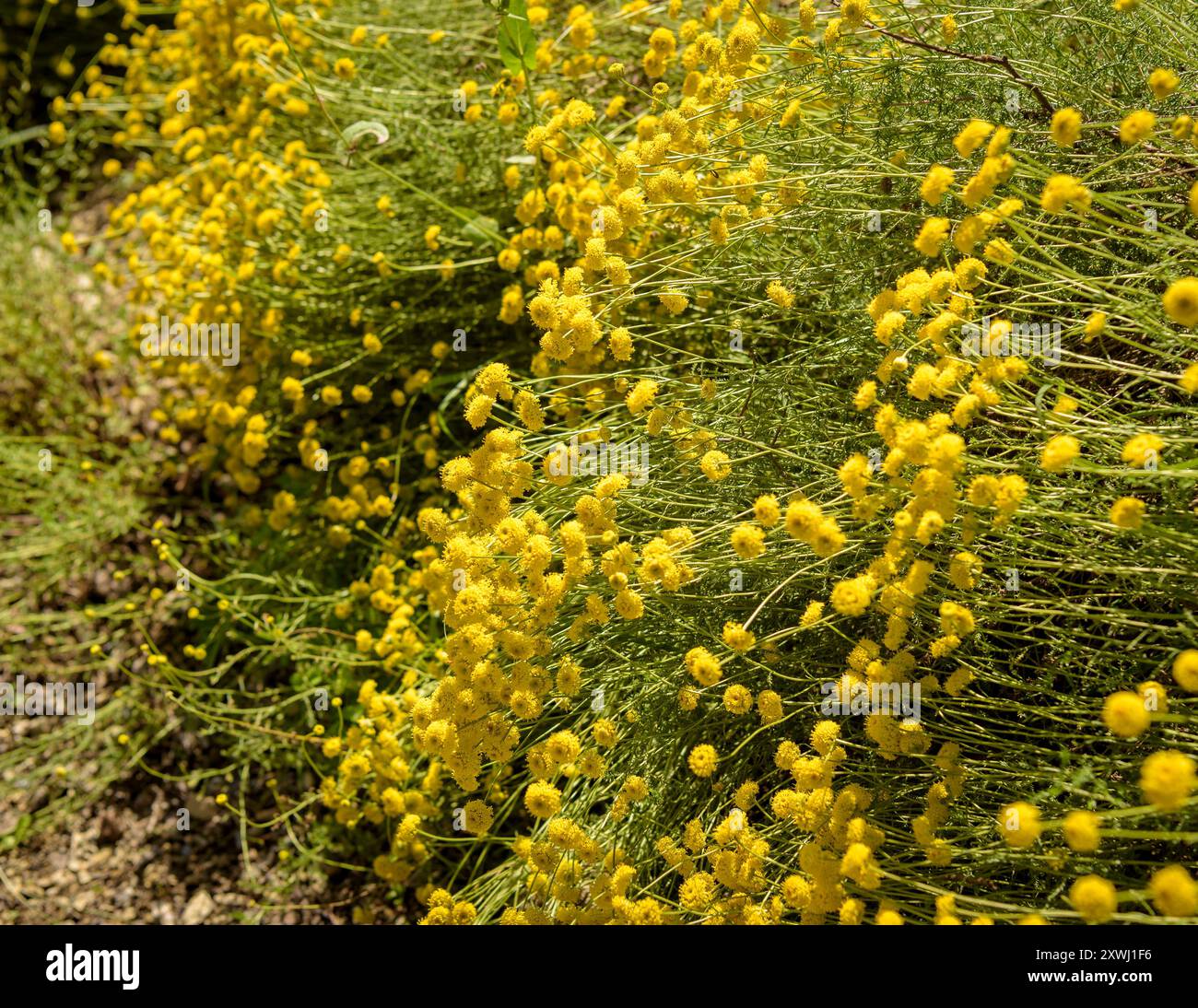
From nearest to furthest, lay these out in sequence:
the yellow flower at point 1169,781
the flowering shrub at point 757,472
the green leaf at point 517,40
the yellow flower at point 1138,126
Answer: the yellow flower at point 1169,781 < the yellow flower at point 1138,126 < the flowering shrub at point 757,472 < the green leaf at point 517,40

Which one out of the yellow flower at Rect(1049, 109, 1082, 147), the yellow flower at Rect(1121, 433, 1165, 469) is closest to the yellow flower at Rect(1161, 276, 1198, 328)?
the yellow flower at Rect(1121, 433, 1165, 469)

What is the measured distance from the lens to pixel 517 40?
87.7 inches

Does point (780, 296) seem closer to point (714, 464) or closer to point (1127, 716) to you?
point (714, 464)

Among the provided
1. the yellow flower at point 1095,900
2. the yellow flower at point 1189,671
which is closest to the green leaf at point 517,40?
the yellow flower at point 1189,671

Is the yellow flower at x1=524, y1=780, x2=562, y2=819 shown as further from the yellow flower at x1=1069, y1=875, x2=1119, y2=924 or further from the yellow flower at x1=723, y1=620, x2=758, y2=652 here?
the yellow flower at x1=1069, y1=875, x2=1119, y2=924

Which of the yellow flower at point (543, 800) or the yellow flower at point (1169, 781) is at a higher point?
the yellow flower at point (1169, 781)

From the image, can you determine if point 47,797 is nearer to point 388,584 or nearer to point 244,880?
point 244,880

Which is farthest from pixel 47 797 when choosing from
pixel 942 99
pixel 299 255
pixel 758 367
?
pixel 942 99

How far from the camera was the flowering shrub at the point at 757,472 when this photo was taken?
4.88 feet

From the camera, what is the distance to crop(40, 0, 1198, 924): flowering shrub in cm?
149

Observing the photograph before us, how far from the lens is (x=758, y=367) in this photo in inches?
78.5

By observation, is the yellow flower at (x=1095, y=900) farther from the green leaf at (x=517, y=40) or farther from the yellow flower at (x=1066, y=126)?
the green leaf at (x=517, y=40)

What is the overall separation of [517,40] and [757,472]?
115cm

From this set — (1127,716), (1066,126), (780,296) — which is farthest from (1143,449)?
(780,296)
